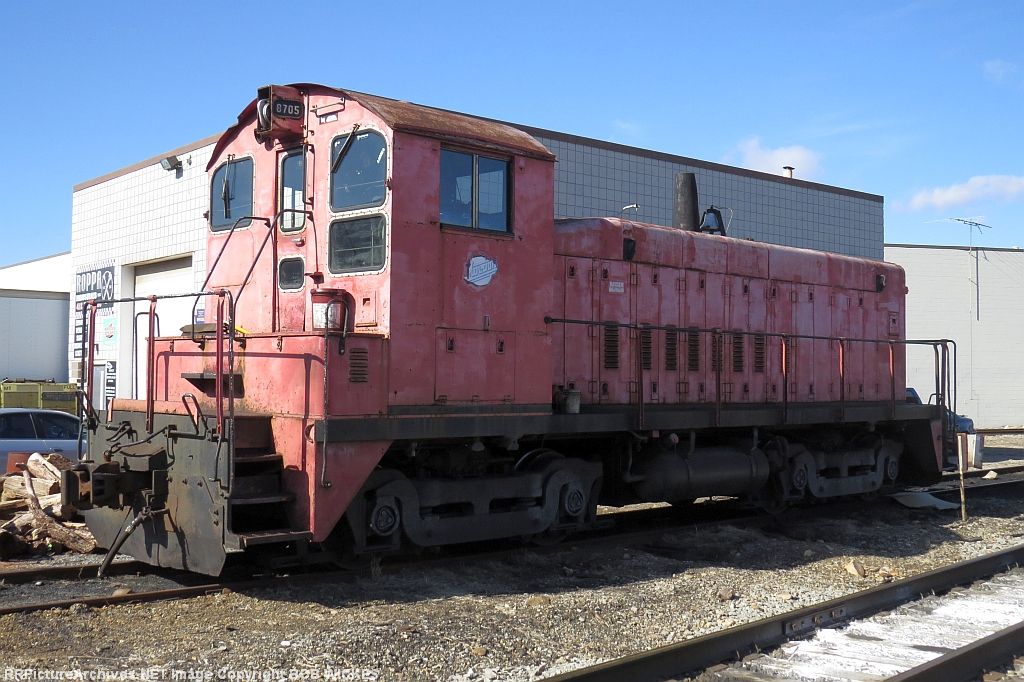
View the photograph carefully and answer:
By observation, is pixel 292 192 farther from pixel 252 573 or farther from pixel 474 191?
pixel 252 573

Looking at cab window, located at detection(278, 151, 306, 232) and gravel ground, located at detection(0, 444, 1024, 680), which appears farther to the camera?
cab window, located at detection(278, 151, 306, 232)

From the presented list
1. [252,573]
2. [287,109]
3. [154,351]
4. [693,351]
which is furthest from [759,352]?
[154,351]

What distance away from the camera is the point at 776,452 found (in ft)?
38.8

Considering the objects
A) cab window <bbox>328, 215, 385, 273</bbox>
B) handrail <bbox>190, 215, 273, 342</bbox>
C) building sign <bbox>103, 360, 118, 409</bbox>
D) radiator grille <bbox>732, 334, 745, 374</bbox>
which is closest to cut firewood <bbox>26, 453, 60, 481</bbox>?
handrail <bbox>190, 215, 273, 342</bbox>

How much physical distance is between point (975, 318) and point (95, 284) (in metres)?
34.4

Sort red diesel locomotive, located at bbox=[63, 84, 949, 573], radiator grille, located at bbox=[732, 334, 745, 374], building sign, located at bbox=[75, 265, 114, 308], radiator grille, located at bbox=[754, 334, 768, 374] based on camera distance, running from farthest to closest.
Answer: building sign, located at bbox=[75, 265, 114, 308]
radiator grille, located at bbox=[754, 334, 768, 374]
radiator grille, located at bbox=[732, 334, 745, 374]
red diesel locomotive, located at bbox=[63, 84, 949, 573]

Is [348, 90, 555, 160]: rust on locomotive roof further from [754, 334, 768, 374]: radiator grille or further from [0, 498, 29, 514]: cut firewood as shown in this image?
[0, 498, 29, 514]: cut firewood

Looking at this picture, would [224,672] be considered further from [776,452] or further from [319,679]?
[776,452]

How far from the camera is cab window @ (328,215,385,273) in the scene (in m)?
7.81

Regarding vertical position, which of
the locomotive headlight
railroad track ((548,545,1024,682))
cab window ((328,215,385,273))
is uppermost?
cab window ((328,215,385,273))

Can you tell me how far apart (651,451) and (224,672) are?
19.8ft

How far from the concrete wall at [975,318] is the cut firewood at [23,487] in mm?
35794

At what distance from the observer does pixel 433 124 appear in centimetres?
807

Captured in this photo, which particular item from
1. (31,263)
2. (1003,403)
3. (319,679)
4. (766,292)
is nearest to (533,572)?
(319,679)
